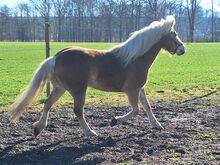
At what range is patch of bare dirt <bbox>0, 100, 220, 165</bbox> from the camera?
594 cm

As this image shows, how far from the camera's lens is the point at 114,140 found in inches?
275

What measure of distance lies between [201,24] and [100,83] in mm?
127839

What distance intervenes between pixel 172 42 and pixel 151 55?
1.84 feet

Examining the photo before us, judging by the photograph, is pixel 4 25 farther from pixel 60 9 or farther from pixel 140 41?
pixel 140 41

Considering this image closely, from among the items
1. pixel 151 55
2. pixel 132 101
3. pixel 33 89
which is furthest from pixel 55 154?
Result: pixel 151 55

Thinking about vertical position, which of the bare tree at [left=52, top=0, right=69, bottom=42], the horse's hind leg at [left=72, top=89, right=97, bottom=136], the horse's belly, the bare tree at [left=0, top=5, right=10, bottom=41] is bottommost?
the horse's hind leg at [left=72, top=89, right=97, bottom=136]

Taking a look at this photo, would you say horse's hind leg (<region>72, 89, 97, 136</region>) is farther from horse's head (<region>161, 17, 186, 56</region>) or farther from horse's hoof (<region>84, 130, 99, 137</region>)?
horse's head (<region>161, 17, 186, 56</region>)

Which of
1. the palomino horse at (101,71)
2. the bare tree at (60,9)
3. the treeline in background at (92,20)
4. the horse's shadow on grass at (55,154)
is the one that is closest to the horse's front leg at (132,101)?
the palomino horse at (101,71)

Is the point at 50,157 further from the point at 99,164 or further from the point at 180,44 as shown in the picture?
the point at 180,44

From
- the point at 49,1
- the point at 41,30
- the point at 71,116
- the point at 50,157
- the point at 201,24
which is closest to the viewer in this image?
the point at 50,157

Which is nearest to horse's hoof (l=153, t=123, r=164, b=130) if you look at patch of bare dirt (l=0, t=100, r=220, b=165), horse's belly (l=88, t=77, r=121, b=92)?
patch of bare dirt (l=0, t=100, r=220, b=165)

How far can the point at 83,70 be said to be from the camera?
718cm

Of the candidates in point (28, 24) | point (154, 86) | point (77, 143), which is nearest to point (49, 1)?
point (28, 24)

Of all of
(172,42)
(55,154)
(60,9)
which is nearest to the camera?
(55,154)
